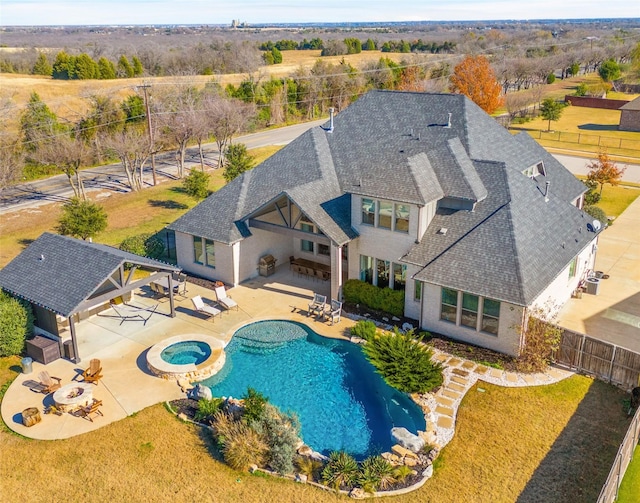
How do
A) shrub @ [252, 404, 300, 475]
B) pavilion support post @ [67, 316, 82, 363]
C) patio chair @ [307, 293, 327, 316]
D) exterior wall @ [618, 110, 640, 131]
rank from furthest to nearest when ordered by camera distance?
exterior wall @ [618, 110, 640, 131] → patio chair @ [307, 293, 327, 316] → pavilion support post @ [67, 316, 82, 363] → shrub @ [252, 404, 300, 475]

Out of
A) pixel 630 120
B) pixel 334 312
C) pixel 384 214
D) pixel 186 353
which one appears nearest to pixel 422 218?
pixel 384 214

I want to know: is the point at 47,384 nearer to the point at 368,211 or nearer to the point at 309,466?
the point at 309,466

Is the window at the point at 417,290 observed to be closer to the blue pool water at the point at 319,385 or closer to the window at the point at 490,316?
the window at the point at 490,316

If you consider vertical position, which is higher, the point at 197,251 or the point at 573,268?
the point at 573,268

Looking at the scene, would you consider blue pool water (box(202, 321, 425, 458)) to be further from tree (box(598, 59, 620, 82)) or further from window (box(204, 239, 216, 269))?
tree (box(598, 59, 620, 82))

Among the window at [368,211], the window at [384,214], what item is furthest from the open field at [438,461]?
the window at [368,211]

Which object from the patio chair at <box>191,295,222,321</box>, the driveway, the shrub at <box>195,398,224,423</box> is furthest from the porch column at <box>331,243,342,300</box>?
the driveway
